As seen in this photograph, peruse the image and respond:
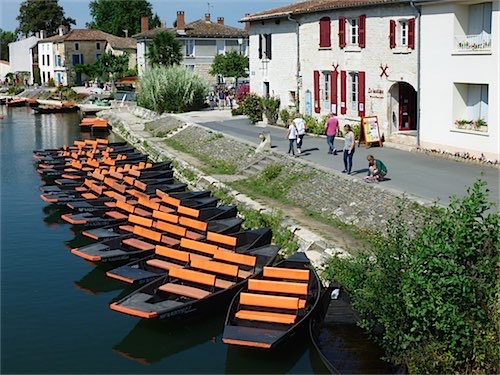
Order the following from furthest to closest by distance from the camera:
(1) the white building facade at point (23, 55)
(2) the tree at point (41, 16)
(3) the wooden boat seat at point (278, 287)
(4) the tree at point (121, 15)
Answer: (2) the tree at point (41, 16), (4) the tree at point (121, 15), (1) the white building facade at point (23, 55), (3) the wooden boat seat at point (278, 287)

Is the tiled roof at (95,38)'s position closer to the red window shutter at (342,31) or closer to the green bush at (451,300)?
the red window shutter at (342,31)

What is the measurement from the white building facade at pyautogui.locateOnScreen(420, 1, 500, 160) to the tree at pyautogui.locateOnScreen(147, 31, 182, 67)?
97.1 feet

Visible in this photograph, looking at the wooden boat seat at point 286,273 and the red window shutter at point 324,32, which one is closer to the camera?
the wooden boat seat at point 286,273

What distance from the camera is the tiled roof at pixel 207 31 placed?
6075 cm

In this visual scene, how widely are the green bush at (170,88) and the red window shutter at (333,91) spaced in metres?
15.6

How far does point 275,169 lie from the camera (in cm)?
2459

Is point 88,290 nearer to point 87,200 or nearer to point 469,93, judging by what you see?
point 87,200

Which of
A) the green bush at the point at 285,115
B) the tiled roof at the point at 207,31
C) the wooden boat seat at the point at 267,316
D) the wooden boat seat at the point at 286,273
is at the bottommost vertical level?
the wooden boat seat at the point at 267,316

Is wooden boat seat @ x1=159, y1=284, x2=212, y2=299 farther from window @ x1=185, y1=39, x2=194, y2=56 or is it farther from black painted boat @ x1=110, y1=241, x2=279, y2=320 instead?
window @ x1=185, y1=39, x2=194, y2=56

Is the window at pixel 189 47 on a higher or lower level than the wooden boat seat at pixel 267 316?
higher

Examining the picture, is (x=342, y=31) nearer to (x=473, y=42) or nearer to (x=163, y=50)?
(x=473, y=42)

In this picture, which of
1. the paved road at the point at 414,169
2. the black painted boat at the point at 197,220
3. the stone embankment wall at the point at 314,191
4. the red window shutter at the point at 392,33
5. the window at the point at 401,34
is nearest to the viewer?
the stone embankment wall at the point at 314,191

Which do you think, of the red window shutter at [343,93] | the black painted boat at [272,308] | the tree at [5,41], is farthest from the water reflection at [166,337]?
the tree at [5,41]

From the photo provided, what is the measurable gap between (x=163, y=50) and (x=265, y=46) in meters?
15.6
